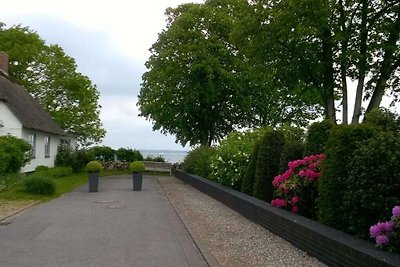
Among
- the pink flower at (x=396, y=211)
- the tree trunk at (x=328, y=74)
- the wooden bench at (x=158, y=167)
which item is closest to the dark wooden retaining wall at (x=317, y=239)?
the pink flower at (x=396, y=211)

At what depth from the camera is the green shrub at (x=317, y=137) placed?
11.8 m

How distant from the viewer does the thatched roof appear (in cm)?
2981

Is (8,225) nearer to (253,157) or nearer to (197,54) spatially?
(253,157)

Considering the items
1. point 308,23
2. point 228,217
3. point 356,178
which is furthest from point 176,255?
point 308,23

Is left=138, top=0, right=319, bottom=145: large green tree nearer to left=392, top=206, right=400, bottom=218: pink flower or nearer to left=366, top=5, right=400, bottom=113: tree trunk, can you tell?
left=366, top=5, right=400, bottom=113: tree trunk

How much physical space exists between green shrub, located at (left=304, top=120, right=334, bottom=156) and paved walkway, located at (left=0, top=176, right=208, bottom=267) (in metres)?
3.54

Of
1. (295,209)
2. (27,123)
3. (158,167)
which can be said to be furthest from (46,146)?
(295,209)

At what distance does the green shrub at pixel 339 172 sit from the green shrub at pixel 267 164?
16.4 feet

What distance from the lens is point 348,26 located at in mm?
22297

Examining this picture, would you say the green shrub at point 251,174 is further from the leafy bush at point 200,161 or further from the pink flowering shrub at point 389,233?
the pink flowering shrub at point 389,233

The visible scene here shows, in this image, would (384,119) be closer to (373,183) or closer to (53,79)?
(373,183)

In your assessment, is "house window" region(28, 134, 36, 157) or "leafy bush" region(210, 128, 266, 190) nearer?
"leafy bush" region(210, 128, 266, 190)

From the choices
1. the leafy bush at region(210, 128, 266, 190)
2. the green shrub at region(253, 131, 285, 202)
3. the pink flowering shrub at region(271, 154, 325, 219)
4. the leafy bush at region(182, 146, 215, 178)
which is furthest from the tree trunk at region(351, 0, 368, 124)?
the pink flowering shrub at region(271, 154, 325, 219)

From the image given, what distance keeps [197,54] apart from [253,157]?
75.7 ft
